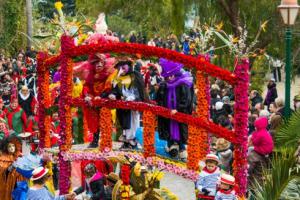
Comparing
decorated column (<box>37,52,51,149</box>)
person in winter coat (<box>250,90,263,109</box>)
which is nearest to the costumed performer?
decorated column (<box>37,52,51,149</box>)

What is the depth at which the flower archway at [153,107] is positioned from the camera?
432 inches

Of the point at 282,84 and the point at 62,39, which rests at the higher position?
the point at 62,39

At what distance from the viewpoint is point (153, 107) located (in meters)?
12.4

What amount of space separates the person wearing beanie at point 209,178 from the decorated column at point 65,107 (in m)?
3.38

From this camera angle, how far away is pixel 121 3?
92.4 feet

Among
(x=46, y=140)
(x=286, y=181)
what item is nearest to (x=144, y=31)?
(x=46, y=140)

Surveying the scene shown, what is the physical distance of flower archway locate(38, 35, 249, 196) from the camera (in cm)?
1098

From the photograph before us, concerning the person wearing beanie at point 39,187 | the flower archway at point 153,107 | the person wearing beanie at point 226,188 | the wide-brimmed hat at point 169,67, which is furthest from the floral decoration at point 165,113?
the person wearing beanie at point 39,187

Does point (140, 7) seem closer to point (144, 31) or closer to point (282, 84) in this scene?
point (282, 84)

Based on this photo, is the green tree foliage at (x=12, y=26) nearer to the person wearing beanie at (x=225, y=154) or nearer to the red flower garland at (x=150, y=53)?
the red flower garland at (x=150, y=53)

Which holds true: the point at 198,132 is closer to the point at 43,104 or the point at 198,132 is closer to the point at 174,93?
the point at 174,93

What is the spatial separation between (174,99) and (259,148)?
1721mm

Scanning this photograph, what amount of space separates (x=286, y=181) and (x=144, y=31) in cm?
4107

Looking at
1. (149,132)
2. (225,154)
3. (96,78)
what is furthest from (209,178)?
(96,78)
